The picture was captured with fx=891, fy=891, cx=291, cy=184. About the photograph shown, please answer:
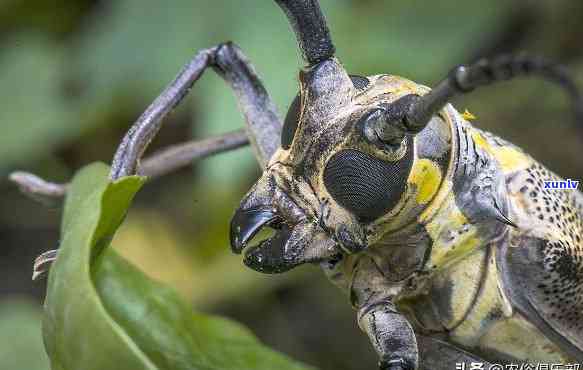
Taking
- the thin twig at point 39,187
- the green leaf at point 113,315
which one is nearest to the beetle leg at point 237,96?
the green leaf at point 113,315

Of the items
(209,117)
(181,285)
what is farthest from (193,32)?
(181,285)

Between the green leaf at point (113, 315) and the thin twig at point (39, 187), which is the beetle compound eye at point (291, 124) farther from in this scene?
the thin twig at point (39, 187)

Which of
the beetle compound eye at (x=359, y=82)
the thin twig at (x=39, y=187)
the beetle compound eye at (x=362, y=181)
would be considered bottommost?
the thin twig at (x=39, y=187)

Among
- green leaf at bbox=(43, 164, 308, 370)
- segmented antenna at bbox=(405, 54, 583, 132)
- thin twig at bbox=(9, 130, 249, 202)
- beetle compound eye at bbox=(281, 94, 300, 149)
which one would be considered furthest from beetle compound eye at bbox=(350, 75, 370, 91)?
thin twig at bbox=(9, 130, 249, 202)

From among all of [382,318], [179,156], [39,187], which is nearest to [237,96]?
[179,156]

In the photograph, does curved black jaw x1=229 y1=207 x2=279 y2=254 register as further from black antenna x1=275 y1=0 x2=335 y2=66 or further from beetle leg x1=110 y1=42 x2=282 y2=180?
beetle leg x1=110 y1=42 x2=282 y2=180

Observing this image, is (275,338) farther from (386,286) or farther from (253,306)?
(386,286)
